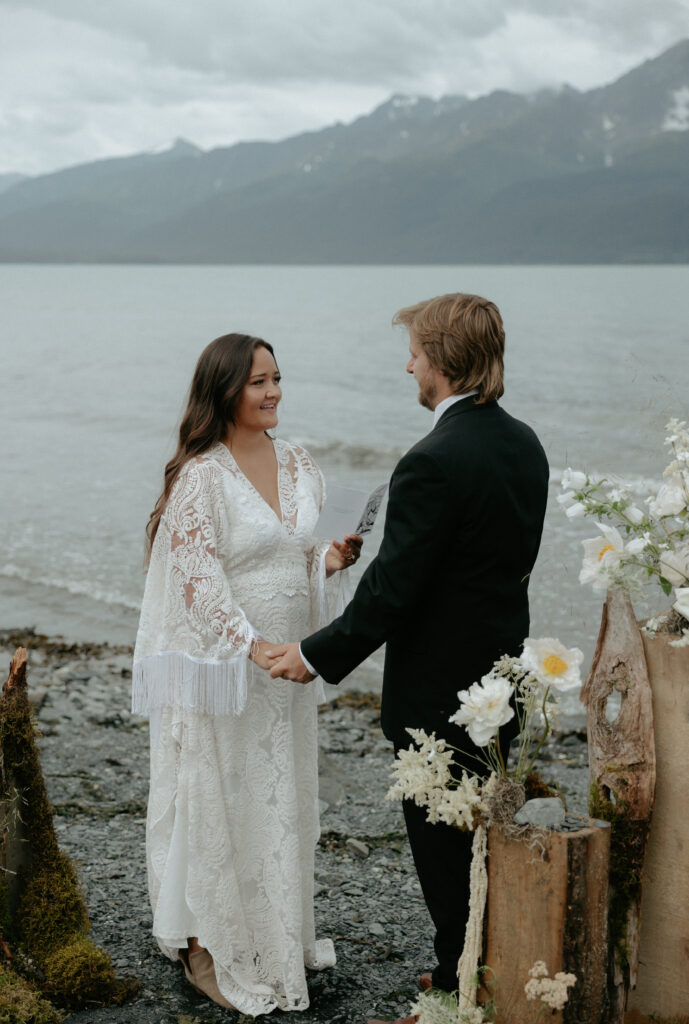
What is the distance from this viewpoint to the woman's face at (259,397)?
3.89m

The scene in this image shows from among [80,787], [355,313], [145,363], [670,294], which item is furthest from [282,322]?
[80,787]

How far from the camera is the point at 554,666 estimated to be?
275 cm

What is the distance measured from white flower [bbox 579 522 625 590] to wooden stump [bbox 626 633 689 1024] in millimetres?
306

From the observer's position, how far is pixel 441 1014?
326 centimetres

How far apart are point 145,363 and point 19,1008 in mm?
45985

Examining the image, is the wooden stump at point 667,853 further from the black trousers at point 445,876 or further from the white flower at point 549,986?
the black trousers at point 445,876

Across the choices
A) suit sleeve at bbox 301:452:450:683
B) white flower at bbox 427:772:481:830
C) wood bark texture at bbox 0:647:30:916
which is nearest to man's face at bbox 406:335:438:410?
suit sleeve at bbox 301:452:450:683

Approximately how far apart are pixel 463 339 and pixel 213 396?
1096mm

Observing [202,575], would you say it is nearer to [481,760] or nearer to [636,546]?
[481,760]

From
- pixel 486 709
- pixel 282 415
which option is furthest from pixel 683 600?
pixel 282 415

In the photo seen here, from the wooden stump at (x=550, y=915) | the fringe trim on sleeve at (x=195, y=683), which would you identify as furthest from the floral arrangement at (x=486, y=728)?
the fringe trim on sleeve at (x=195, y=683)

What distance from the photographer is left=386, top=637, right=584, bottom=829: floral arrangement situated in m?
2.75

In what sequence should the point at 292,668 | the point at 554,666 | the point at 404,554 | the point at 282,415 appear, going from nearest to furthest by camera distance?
the point at 554,666 < the point at 404,554 < the point at 292,668 < the point at 282,415

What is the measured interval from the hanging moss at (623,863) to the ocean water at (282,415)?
968 mm
